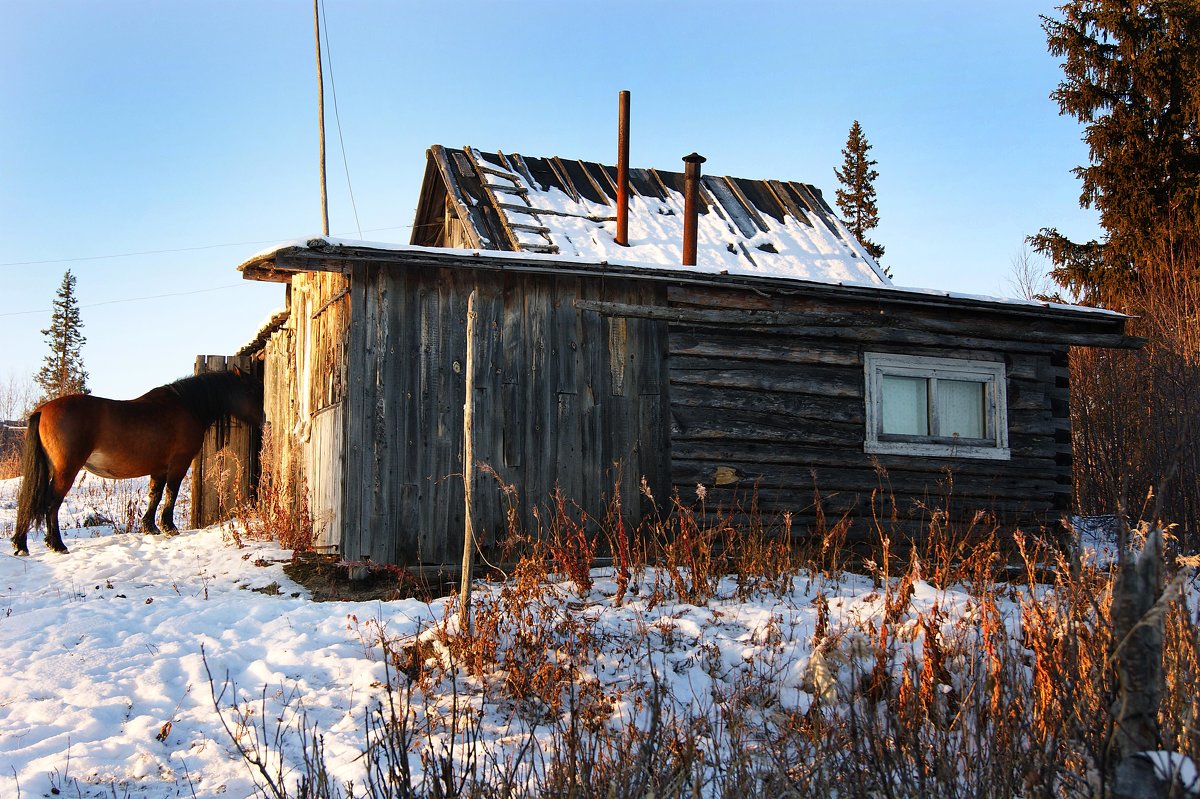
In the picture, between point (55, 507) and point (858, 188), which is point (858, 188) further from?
point (55, 507)

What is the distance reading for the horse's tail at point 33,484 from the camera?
9.86 metres

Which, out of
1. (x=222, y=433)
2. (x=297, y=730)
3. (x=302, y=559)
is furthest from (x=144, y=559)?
(x=297, y=730)

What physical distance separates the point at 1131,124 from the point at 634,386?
14557 millimetres

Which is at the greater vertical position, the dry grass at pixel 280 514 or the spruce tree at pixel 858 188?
the spruce tree at pixel 858 188

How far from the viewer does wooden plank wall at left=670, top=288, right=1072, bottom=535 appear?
932 centimetres

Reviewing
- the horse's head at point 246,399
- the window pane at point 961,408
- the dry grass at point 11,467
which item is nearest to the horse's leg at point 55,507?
the horse's head at point 246,399

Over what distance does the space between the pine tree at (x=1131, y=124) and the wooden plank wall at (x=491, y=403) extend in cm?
1335

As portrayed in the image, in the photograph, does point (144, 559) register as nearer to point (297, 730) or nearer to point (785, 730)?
point (297, 730)

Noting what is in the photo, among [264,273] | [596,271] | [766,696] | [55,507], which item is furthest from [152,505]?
[766,696]

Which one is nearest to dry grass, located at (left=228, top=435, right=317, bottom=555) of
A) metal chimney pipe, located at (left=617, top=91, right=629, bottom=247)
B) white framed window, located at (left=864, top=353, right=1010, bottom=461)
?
metal chimney pipe, located at (left=617, top=91, right=629, bottom=247)

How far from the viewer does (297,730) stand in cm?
493

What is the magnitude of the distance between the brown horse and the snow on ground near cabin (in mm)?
1608

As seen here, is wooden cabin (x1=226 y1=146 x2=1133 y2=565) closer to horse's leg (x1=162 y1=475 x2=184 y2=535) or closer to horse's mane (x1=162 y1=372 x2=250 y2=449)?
horse's mane (x1=162 y1=372 x2=250 y2=449)

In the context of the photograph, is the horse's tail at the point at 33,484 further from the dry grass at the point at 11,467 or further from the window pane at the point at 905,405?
the dry grass at the point at 11,467
